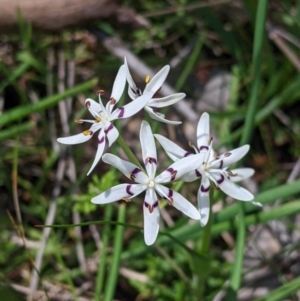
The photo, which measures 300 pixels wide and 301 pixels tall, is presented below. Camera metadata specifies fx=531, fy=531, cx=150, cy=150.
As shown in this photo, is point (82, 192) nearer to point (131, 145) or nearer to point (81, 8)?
point (131, 145)

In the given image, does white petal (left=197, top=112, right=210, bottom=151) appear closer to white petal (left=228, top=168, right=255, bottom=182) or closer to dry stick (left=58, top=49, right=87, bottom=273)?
white petal (left=228, top=168, right=255, bottom=182)

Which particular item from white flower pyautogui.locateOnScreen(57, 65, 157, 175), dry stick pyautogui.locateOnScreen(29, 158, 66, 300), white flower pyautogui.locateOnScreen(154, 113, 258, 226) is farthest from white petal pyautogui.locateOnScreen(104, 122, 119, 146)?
dry stick pyautogui.locateOnScreen(29, 158, 66, 300)

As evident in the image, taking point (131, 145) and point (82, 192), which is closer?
point (82, 192)

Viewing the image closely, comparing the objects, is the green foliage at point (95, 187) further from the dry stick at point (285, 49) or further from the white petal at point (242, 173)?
the dry stick at point (285, 49)

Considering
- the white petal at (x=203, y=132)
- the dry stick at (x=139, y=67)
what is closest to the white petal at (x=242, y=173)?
the white petal at (x=203, y=132)

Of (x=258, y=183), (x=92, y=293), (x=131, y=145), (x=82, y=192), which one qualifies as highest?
(x=131, y=145)

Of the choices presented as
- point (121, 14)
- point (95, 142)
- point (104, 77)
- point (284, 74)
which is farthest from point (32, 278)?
point (284, 74)

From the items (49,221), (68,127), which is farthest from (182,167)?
(68,127)

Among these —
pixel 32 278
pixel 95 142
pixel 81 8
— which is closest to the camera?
pixel 32 278
